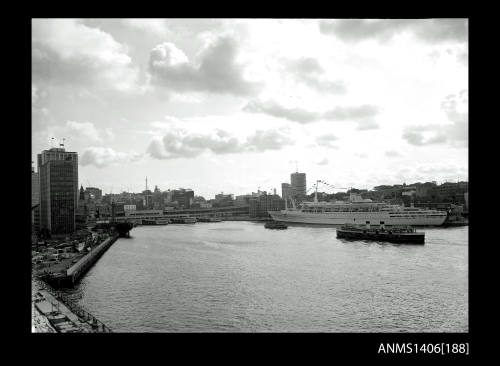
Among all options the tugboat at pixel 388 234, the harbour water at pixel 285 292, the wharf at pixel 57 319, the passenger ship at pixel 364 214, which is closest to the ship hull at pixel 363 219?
the passenger ship at pixel 364 214

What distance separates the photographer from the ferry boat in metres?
19.9

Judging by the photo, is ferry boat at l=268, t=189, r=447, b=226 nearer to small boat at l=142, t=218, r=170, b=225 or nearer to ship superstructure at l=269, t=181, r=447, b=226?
ship superstructure at l=269, t=181, r=447, b=226

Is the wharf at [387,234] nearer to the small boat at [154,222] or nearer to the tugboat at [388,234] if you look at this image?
the tugboat at [388,234]

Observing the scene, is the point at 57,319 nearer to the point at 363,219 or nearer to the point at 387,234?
the point at 387,234

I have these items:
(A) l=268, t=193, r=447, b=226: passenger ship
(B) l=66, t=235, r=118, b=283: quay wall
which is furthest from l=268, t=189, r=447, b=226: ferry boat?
(B) l=66, t=235, r=118, b=283: quay wall

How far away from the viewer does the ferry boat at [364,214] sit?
65.3 ft

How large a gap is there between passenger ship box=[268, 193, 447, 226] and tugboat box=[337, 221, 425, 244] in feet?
16.8

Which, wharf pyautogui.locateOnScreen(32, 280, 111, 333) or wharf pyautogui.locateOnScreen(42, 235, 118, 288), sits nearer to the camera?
wharf pyautogui.locateOnScreen(32, 280, 111, 333)

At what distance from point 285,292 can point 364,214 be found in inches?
594

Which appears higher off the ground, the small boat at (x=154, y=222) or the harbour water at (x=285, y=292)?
the harbour water at (x=285, y=292)

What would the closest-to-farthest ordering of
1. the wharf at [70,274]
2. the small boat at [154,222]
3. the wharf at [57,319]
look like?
the wharf at [57,319] < the wharf at [70,274] < the small boat at [154,222]

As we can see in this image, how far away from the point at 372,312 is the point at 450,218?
2016 centimetres
